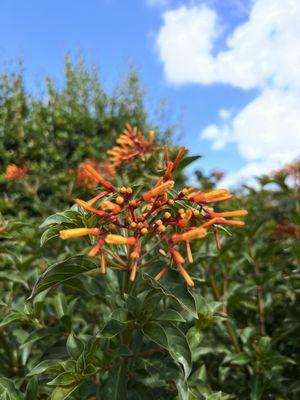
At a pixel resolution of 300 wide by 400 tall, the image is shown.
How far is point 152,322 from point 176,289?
14 centimetres

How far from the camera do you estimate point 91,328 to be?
7.20ft

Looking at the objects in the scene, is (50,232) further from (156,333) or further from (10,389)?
(10,389)

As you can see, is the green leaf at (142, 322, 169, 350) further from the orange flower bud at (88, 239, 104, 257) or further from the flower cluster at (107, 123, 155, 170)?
the flower cluster at (107, 123, 155, 170)

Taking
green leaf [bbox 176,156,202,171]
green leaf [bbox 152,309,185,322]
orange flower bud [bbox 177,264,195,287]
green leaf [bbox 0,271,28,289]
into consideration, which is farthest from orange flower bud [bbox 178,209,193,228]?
green leaf [bbox 0,271,28,289]

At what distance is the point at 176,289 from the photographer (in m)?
1.10

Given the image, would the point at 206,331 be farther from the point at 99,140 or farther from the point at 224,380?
the point at 99,140

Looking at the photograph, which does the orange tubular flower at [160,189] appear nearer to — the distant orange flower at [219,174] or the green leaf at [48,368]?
the green leaf at [48,368]

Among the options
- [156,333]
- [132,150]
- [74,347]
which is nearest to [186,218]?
[156,333]

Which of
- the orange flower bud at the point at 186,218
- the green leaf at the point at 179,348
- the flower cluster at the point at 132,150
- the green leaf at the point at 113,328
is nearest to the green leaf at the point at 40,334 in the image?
the green leaf at the point at 113,328

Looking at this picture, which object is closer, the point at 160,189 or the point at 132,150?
the point at 160,189

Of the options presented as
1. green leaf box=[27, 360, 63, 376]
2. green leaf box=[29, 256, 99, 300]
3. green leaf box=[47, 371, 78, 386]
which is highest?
green leaf box=[29, 256, 99, 300]

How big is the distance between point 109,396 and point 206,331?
39.6 inches

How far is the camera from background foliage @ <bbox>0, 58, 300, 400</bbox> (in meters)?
1.18

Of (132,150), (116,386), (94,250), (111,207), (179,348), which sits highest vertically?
(132,150)
